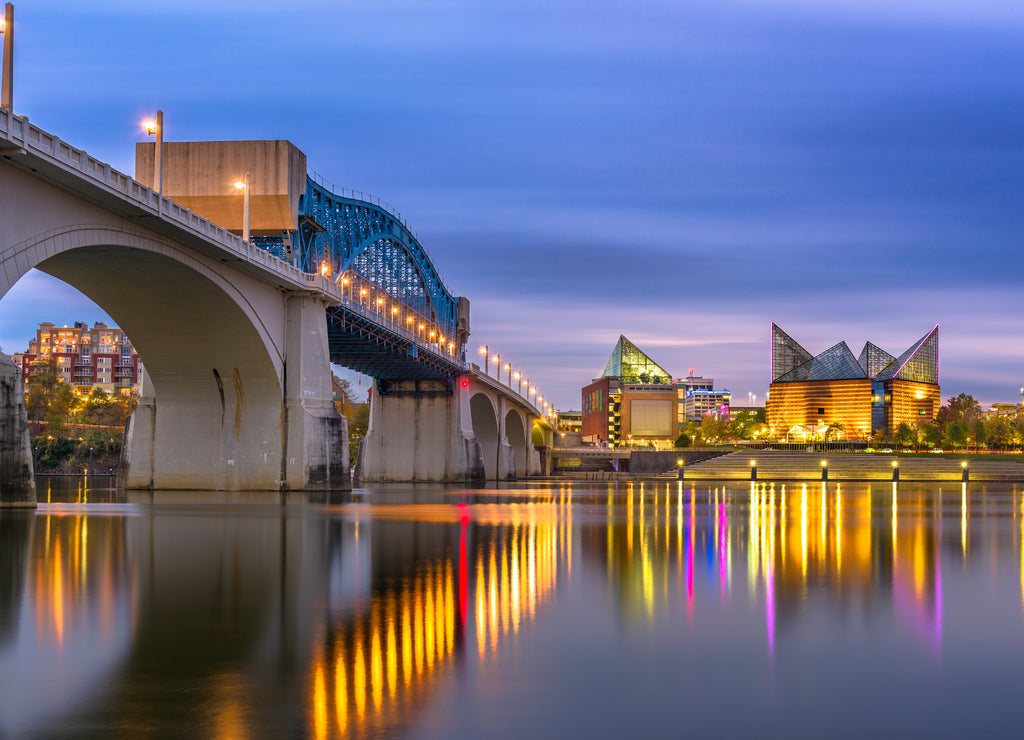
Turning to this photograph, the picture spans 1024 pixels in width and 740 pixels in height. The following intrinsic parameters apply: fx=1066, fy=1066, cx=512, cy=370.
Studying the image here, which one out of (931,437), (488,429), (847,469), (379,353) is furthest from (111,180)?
(931,437)

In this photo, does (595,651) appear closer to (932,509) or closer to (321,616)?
(321,616)

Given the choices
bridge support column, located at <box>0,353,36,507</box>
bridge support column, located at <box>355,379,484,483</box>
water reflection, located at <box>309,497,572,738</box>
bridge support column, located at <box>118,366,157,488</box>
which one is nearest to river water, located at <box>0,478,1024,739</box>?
water reflection, located at <box>309,497,572,738</box>

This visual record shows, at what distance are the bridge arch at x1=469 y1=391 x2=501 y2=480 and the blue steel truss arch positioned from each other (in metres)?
9.83

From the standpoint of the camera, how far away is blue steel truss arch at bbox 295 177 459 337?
2750 inches

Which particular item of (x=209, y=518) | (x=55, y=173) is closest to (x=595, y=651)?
(x=209, y=518)

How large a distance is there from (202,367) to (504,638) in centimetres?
4936

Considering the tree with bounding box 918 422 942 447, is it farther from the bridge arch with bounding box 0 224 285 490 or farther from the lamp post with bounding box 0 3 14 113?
the lamp post with bounding box 0 3 14 113

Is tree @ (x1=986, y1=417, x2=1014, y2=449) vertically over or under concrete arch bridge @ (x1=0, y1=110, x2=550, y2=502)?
under

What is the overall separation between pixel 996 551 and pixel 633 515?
16265mm

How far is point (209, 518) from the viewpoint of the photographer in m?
33.1

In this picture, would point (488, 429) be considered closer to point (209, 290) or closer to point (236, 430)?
point (236, 430)

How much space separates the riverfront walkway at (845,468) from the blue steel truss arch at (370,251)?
34.8 metres

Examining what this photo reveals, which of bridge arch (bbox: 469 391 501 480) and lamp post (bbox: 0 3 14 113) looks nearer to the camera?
lamp post (bbox: 0 3 14 113)

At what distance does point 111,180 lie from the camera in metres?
38.3
